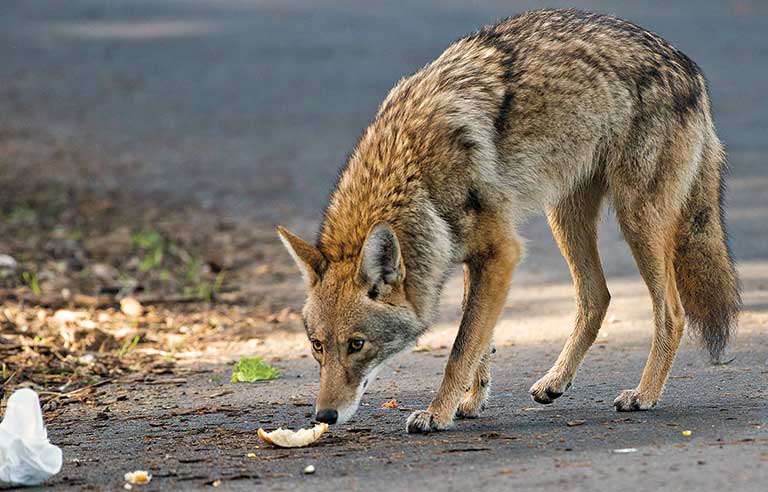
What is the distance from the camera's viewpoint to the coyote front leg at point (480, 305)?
21.8 feet

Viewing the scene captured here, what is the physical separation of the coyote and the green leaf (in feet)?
4.92

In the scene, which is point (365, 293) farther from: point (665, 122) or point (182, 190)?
point (182, 190)

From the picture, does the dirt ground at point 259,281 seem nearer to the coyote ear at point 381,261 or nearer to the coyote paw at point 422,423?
the coyote paw at point 422,423

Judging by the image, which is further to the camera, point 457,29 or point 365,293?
point 457,29

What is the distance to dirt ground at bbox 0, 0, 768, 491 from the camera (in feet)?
19.1

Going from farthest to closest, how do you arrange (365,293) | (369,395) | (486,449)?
(369,395) < (365,293) < (486,449)

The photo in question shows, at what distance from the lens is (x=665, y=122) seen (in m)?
7.01

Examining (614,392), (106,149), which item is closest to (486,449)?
(614,392)

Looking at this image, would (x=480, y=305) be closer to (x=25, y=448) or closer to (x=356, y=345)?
(x=356, y=345)

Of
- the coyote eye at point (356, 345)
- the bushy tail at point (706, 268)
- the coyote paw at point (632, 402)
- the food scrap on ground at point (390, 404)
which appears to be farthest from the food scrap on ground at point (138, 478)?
the bushy tail at point (706, 268)

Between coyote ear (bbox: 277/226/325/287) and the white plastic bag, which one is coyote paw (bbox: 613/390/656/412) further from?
the white plastic bag

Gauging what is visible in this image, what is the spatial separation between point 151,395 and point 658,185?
345 cm

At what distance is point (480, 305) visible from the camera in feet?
22.1

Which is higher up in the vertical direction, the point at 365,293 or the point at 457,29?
the point at 365,293
